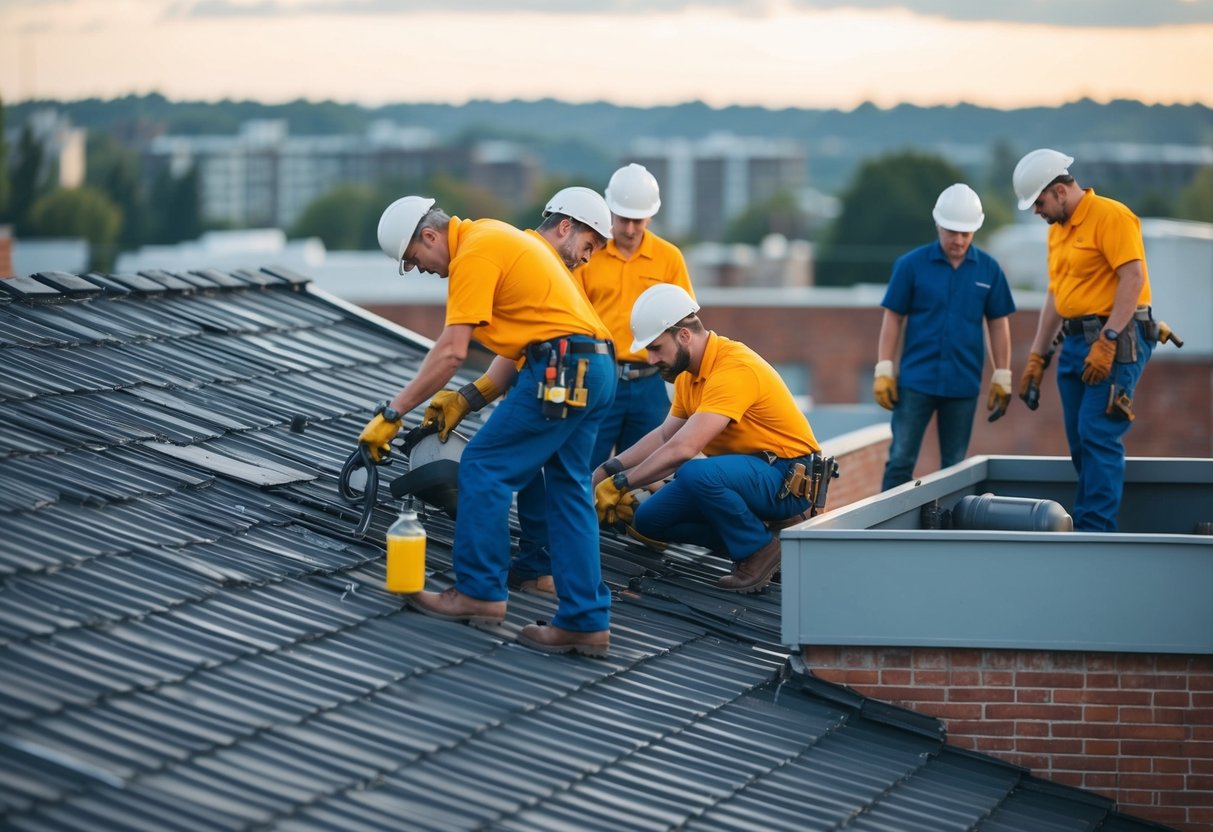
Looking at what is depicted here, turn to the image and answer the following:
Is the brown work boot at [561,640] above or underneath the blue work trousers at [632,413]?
underneath

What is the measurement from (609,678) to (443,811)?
1.67 m

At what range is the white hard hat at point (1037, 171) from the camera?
8820mm

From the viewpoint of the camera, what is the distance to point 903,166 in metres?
80.8

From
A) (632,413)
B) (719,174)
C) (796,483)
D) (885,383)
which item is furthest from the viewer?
(719,174)

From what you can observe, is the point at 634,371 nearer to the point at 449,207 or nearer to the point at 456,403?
the point at 456,403

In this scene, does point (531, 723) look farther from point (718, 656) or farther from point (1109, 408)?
point (1109, 408)

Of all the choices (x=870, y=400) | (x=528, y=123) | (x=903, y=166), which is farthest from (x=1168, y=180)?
(x=870, y=400)

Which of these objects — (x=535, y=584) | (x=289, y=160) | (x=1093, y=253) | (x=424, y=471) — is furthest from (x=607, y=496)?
(x=289, y=160)

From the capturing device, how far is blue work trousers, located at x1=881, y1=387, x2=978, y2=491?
10211mm

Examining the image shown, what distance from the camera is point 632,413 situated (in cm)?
909

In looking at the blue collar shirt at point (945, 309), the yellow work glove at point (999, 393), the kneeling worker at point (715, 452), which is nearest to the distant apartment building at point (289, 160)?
the yellow work glove at point (999, 393)

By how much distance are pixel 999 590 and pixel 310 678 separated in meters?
2.95

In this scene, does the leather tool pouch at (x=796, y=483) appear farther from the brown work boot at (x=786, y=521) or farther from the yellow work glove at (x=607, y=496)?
the yellow work glove at (x=607, y=496)

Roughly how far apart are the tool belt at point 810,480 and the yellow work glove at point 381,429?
2106 millimetres
